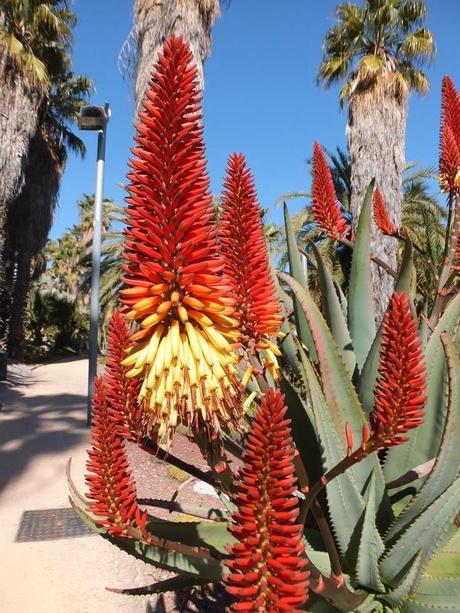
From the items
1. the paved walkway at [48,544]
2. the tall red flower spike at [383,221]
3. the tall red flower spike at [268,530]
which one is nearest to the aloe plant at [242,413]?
the tall red flower spike at [268,530]

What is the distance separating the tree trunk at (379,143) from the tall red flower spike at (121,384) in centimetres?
1169

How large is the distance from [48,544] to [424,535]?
4.45 m

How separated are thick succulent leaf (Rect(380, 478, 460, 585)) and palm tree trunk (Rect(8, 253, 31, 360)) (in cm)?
2116

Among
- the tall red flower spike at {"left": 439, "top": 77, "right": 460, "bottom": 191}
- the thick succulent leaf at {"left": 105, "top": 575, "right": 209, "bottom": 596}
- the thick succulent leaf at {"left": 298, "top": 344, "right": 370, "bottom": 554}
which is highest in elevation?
the tall red flower spike at {"left": 439, "top": 77, "right": 460, "bottom": 191}

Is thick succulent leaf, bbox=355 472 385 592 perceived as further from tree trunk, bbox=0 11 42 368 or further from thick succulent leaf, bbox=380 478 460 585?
tree trunk, bbox=0 11 42 368

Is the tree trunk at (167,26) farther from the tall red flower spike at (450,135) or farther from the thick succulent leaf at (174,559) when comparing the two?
the thick succulent leaf at (174,559)

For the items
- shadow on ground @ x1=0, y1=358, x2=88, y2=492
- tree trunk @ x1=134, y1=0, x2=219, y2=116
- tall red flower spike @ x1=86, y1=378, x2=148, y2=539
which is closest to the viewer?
tall red flower spike @ x1=86, y1=378, x2=148, y2=539

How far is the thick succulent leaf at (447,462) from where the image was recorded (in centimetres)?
155

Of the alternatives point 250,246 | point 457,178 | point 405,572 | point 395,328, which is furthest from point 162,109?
point 457,178

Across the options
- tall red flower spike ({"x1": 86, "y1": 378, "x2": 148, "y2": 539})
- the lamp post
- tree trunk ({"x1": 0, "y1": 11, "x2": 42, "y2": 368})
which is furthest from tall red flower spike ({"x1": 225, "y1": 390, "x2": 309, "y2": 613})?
tree trunk ({"x1": 0, "y1": 11, "x2": 42, "y2": 368})

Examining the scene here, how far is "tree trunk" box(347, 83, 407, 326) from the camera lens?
506 inches

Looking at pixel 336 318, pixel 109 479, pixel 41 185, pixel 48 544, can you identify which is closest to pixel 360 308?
pixel 336 318

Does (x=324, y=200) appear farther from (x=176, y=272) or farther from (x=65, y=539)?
(x=65, y=539)

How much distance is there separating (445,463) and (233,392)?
0.83 m
